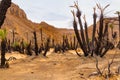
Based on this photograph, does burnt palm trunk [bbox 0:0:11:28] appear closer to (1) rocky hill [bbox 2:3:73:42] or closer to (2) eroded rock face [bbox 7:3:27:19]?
(1) rocky hill [bbox 2:3:73:42]

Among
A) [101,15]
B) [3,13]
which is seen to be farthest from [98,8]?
[3,13]

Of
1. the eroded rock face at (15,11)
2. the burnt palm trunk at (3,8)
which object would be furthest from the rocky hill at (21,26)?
the burnt palm trunk at (3,8)

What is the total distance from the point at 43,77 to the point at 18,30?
121 meters

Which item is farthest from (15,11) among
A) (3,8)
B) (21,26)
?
(3,8)

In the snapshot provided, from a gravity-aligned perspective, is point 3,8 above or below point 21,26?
below

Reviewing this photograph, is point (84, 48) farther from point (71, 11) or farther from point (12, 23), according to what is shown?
point (12, 23)

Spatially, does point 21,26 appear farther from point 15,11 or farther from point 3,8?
point 3,8

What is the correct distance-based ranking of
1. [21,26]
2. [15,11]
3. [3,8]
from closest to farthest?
[3,8], [21,26], [15,11]

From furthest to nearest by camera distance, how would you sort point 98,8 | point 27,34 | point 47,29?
point 47,29
point 27,34
point 98,8

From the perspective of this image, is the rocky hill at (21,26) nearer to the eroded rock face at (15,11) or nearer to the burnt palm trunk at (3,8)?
the eroded rock face at (15,11)

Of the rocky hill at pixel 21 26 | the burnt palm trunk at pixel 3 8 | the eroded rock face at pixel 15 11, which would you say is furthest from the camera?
the eroded rock face at pixel 15 11

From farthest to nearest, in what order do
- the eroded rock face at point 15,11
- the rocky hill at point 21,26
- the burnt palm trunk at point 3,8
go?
1. the eroded rock face at point 15,11
2. the rocky hill at point 21,26
3. the burnt palm trunk at point 3,8

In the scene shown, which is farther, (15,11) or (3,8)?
(15,11)

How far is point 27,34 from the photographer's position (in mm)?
133500
